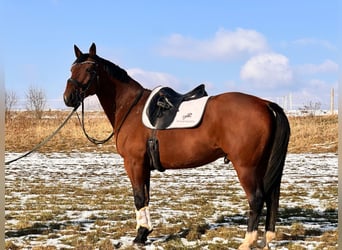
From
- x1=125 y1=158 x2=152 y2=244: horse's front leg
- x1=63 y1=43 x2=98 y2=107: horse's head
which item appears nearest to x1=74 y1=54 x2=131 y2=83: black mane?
x1=63 y1=43 x2=98 y2=107: horse's head

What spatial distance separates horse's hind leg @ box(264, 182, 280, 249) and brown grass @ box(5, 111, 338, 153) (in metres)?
14.0

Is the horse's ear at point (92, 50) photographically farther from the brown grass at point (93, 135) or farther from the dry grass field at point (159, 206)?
the brown grass at point (93, 135)

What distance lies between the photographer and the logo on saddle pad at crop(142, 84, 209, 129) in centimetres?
436

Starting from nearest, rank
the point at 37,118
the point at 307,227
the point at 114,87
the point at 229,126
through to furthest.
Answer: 1. the point at 229,126
2. the point at 114,87
3. the point at 307,227
4. the point at 37,118

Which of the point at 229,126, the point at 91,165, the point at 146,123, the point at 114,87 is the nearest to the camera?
the point at 229,126

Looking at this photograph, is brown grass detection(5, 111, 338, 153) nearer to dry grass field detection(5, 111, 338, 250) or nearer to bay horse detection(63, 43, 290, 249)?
dry grass field detection(5, 111, 338, 250)

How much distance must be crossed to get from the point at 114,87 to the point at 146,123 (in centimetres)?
73

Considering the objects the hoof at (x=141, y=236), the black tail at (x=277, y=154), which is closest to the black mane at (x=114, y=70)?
the hoof at (x=141, y=236)

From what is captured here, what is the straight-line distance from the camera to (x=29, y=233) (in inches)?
197

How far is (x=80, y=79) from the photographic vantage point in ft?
15.1

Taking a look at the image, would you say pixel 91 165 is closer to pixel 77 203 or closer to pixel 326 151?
pixel 77 203

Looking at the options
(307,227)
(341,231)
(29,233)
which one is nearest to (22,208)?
(29,233)

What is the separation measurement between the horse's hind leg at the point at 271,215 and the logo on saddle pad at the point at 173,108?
1182 mm

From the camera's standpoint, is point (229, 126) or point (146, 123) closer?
point (229, 126)
